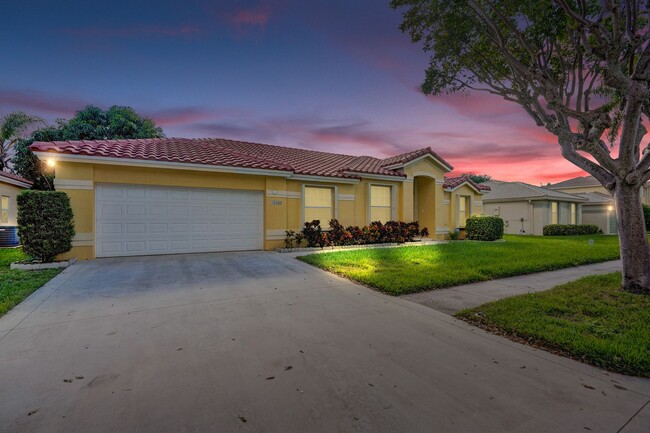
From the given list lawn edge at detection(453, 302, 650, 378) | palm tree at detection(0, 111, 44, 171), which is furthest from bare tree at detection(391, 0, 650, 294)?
palm tree at detection(0, 111, 44, 171)

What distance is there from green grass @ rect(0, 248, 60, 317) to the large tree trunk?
A: 11154 millimetres

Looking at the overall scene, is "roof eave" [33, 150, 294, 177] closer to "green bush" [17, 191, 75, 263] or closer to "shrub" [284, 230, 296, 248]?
"green bush" [17, 191, 75, 263]

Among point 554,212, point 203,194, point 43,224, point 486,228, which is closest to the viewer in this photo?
point 43,224

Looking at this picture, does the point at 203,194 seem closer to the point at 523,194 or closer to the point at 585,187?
the point at 523,194

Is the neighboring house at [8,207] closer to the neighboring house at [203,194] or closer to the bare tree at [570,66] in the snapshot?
the neighboring house at [203,194]

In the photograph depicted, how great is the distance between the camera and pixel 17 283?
6.16 metres

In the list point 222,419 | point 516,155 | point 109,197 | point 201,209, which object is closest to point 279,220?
point 201,209

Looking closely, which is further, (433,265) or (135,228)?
(135,228)

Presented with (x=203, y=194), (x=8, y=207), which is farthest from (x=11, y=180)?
(x=203, y=194)

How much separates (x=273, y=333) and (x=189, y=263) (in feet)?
19.0

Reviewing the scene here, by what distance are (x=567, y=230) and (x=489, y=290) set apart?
73.6 feet

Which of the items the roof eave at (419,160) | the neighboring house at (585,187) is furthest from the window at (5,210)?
the neighboring house at (585,187)

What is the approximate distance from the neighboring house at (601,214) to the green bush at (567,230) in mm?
2667

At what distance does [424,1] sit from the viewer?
7.57m
